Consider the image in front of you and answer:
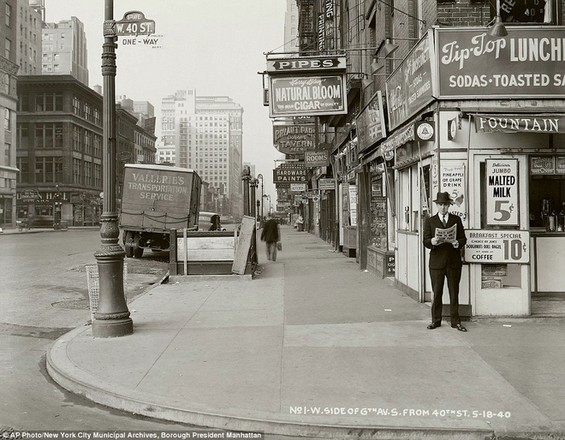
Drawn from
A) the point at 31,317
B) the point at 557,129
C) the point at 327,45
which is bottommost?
the point at 31,317

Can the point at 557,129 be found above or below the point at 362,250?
above

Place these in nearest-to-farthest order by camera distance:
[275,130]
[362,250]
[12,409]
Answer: [12,409] < [362,250] < [275,130]

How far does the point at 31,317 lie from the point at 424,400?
7.75m

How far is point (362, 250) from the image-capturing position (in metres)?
16.8

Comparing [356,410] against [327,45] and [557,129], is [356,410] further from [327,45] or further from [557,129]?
[327,45]

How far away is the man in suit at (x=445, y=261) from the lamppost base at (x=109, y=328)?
14.3 feet

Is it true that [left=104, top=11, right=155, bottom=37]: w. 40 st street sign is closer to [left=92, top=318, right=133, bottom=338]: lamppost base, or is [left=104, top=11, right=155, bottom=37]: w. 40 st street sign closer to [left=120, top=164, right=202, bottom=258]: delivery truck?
[left=92, top=318, right=133, bottom=338]: lamppost base

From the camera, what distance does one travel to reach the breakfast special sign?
28.9ft

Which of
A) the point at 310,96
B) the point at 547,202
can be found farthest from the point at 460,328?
the point at 310,96

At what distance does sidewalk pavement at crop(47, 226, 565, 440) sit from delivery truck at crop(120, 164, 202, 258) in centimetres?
1142

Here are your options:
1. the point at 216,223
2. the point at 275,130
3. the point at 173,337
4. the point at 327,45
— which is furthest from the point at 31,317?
the point at 216,223

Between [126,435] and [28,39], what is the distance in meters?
101

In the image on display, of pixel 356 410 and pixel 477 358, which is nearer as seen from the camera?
pixel 356 410

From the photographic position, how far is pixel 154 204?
21750 millimetres
